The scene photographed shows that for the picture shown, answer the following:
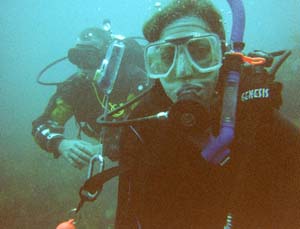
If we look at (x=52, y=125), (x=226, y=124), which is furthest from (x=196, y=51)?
(x=52, y=125)

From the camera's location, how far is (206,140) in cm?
233

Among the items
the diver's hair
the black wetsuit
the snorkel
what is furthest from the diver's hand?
the snorkel

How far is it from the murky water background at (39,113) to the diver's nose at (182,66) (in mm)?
819

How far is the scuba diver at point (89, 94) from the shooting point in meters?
5.37

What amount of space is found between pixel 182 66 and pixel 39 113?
2183 cm

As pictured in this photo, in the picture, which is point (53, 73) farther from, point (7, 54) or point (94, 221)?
point (94, 221)

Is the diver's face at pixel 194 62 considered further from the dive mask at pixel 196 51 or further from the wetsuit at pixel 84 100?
the wetsuit at pixel 84 100

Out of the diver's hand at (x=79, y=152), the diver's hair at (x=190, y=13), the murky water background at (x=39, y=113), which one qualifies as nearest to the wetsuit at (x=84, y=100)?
the diver's hand at (x=79, y=152)

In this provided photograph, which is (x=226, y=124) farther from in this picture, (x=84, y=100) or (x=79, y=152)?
(x=84, y=100)

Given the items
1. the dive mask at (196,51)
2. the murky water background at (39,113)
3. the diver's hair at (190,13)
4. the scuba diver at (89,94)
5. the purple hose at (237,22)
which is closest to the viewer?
the purple hose at (237,22)

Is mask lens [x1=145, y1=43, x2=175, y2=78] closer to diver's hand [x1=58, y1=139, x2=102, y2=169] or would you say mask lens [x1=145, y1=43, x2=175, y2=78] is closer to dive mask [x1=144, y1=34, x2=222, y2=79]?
dive mask [x1=144, y1=34, x2=222, y2=79]

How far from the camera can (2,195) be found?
10.3 metres

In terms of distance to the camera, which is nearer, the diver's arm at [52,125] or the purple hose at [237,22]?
the purple hose at [237,22]

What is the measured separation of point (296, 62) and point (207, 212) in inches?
415
